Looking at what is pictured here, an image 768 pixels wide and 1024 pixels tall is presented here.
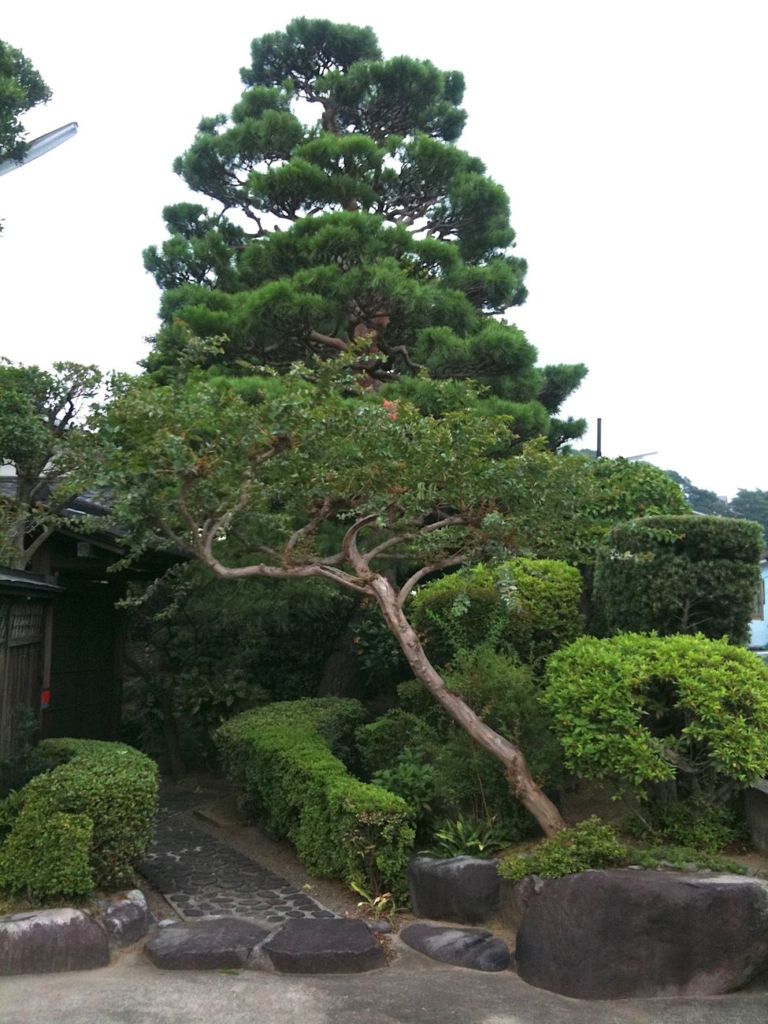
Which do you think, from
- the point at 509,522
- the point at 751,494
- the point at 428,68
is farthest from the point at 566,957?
the point at 751,494

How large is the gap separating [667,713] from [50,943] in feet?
14.2

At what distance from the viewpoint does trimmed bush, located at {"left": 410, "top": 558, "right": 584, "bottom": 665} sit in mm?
8328

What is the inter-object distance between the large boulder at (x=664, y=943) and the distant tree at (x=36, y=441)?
5591 mm

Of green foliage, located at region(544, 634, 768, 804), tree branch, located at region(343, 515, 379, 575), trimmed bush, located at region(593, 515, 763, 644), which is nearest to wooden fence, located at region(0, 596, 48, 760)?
tree branch, located at region(343, 515, 379, 575)

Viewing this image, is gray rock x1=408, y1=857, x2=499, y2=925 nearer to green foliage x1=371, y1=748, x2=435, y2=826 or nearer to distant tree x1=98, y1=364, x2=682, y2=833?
green foliage x1=371, y1=748, x2=435, y2=826

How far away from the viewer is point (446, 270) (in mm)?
13055

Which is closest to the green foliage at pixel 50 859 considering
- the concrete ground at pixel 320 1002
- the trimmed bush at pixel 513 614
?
the concrete ground at pixel 320 1002

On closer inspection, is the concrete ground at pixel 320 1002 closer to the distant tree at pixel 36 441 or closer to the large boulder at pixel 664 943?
the large boulder at pixel 664 943

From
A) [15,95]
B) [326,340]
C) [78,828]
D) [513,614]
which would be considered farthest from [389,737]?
[15,95]

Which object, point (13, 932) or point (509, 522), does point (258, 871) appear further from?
point (509, 522)

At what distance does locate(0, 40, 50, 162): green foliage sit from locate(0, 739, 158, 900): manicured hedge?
23.2ft

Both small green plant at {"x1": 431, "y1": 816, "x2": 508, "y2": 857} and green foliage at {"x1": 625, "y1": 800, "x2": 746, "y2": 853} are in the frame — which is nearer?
green foliage at {"x1": 625, "y1": 800, "x2": 746, "y2": 853}

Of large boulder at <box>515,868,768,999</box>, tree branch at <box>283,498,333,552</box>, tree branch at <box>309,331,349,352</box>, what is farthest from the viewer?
tree branch at <box>309,331,349,352</box>

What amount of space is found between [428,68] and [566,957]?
13.5 m
